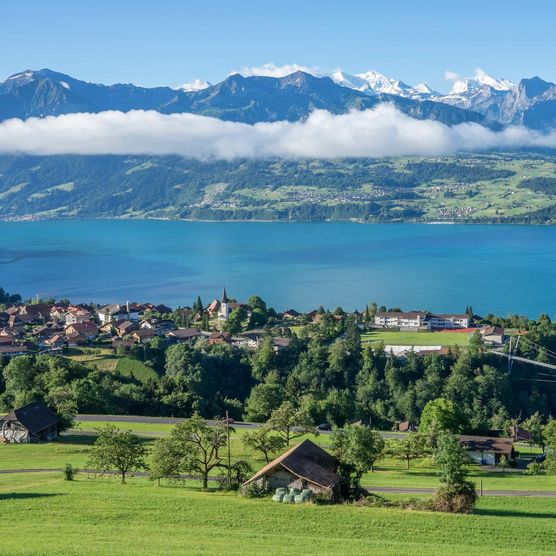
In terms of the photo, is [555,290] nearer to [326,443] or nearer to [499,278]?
[499,278]

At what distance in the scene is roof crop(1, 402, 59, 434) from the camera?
30.5m

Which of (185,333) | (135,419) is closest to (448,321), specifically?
(185,333)

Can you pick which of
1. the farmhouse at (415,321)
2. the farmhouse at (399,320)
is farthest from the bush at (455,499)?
the farmhouse at (399,320)

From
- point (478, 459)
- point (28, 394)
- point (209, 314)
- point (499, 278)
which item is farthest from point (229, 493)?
point (499, 278)

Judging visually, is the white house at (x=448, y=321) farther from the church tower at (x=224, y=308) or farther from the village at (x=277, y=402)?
the church tower at (x=224, y=308)

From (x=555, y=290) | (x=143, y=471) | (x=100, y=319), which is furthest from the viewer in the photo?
(x=555, y=290)

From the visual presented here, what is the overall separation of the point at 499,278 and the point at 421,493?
93.5m

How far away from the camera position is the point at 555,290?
3939 inches

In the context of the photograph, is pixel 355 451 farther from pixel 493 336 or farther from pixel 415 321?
pixel 415 321

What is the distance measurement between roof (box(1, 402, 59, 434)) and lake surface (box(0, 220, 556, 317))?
57.5 metres

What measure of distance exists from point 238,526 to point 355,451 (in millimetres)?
7505

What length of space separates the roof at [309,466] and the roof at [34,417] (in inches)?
516

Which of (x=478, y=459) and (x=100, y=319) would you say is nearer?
(x=478, y=459)

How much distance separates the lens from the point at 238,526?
1700cm
